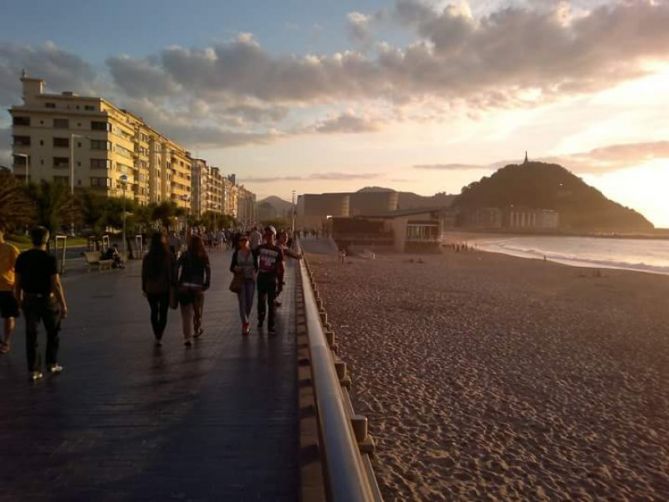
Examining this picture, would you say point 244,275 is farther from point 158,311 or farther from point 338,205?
point 338,205

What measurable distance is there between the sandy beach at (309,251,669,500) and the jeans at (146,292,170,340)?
2.73 m

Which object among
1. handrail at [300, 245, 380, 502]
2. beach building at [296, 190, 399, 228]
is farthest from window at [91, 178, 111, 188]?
beach building at [296, 190, 399, 228]

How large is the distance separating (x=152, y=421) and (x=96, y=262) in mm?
16104

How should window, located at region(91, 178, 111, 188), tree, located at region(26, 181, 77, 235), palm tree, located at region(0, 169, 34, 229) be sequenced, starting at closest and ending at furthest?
palm tree, located at region(0, 169, 34, 229)
tree, located at region(26, 181, 77, 235)
window, located at region(91, 178, 111, 188)

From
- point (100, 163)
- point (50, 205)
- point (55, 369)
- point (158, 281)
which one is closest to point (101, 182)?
point (100, 163)

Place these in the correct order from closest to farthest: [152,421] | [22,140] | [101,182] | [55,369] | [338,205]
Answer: [152,421]
[55,369]
[22,140]
[101,182]
[338,205]

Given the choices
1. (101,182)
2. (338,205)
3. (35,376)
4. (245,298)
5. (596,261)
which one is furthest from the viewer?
(338,205)

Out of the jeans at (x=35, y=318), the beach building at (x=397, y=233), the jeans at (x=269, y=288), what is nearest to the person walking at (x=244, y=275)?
the jeans at (x=269, y=288)

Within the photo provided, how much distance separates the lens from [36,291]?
571cm

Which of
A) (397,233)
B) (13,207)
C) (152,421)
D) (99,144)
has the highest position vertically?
(99,144)

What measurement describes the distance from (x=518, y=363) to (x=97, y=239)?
22018 mm

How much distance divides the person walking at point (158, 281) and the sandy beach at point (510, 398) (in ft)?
9.12

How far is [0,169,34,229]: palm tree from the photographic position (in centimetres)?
1892

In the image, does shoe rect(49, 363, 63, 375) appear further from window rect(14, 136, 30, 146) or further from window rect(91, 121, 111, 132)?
window rect(14, 136, 30, 146)
